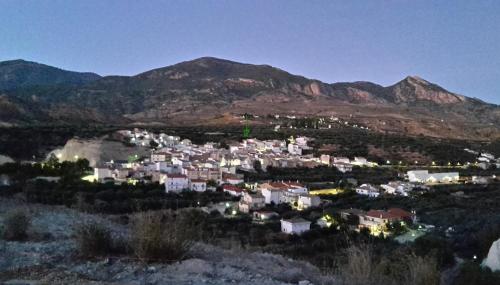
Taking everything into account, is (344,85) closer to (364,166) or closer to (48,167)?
(364,166)

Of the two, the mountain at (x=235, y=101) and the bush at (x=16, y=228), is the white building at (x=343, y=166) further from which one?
the bush at (x=16, y=228)

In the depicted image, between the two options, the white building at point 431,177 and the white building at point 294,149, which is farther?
the white building at point 294,149

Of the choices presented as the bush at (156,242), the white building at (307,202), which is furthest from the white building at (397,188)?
the bush at (156,242)

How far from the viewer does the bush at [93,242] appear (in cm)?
606

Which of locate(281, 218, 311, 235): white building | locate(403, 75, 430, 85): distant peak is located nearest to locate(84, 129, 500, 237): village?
locate(281, 218, 311, 235): white building

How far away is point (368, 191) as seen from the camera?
40594 millimetres

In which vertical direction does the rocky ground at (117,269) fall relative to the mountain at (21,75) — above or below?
below

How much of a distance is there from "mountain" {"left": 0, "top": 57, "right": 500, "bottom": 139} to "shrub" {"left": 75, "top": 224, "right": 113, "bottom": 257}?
69.4 m

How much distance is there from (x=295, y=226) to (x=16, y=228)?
795 inches

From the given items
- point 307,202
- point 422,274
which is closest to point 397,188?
point 307,202

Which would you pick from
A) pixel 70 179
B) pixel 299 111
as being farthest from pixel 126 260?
pixel 299 111

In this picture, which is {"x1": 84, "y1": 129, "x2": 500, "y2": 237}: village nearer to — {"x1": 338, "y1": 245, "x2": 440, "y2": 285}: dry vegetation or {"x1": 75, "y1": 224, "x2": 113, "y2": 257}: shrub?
{"x1": 338, "y1": 245, "x2": 440, "y2": 285}: dry vegetation

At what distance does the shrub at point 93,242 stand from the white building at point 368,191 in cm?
3509

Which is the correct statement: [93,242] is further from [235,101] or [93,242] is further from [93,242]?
[235,101]
